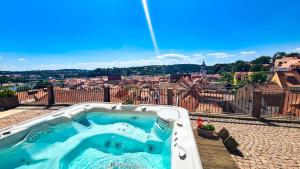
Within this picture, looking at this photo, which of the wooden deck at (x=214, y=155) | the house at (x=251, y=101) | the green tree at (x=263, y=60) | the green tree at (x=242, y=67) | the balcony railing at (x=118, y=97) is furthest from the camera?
the green tree at (x=263, y=60)

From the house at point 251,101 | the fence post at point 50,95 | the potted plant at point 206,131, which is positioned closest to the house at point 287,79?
the house at point 251,101

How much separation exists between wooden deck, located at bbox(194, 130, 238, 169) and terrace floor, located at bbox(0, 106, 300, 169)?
43 centimetres

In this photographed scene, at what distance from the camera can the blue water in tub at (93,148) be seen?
4.16 m

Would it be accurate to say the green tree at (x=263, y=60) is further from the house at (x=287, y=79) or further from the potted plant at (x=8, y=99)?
the potted plant at (x=8, y=99)

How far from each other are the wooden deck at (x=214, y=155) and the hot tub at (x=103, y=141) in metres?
0.50

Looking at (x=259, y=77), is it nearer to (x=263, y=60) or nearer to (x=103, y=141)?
(x=263, y=60)

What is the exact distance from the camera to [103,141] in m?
5.35

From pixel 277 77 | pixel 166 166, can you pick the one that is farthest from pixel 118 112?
pixel 277 77

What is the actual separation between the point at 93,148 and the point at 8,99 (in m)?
7.55

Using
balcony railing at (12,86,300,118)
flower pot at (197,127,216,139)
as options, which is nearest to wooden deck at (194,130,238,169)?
flower pot at (197,127,216,139)

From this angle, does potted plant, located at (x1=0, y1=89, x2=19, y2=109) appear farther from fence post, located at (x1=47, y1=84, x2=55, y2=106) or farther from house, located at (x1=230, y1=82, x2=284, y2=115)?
house, located at (x1=230, y1=82, x2=284, y2=115)

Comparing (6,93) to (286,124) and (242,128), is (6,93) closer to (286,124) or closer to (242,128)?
(242,128)

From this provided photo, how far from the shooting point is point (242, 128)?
6.60 m

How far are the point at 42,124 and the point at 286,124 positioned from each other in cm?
814
